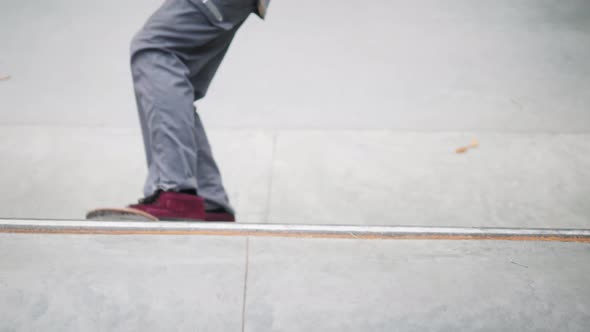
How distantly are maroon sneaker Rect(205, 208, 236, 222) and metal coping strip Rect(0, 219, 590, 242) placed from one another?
299 millimetres

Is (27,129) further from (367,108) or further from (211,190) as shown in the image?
(367,108)

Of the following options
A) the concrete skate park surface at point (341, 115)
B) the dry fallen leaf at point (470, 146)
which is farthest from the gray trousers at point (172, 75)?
the dry fallen leaf at point (470, 146)

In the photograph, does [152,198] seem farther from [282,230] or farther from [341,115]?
[341,115]

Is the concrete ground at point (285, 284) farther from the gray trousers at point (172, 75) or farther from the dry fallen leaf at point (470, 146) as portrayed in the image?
the dry fallen leaf at point (470, 146)

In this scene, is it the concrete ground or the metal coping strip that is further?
the metal coping strip

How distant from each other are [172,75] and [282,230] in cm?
47

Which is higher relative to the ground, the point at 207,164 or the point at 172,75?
the point at 172,75

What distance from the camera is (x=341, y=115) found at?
268 cm

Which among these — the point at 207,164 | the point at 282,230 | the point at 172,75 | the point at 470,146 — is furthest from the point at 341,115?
the point at 282,230

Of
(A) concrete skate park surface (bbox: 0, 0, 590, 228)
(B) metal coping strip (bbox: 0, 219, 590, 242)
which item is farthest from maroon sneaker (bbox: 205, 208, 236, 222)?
(A) concrete skate park surface (bbox: 0, 0, 590, 228)

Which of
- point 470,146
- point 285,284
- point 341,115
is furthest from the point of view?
point 341,115

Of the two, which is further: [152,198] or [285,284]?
[152,198]

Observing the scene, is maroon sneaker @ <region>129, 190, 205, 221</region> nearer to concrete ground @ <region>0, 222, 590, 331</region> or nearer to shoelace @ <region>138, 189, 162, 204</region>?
shoelace @ <region>138, 189, 162, 204</region>

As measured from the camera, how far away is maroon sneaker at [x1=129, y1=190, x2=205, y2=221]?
1.38 metres
